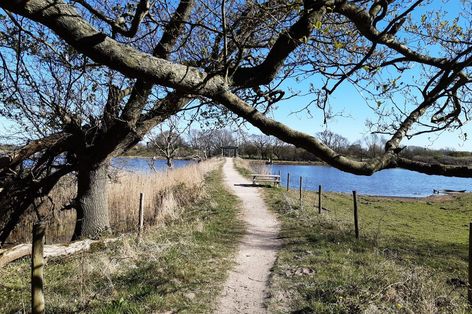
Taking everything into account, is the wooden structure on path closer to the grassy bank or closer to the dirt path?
the dirt path

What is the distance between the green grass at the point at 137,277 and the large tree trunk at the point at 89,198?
1.22m

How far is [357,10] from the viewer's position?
13.3ft

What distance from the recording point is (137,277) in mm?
5977

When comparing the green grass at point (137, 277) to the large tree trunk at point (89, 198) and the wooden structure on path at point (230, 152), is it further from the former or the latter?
the wooden structure on path at point (230, 152)

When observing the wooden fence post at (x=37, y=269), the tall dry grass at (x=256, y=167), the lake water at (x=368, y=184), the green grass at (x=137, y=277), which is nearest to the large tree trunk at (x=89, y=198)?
the green grass at (x=137, y=277)

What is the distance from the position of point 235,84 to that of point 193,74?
1351 millimetres

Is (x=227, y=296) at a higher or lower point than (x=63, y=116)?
lower

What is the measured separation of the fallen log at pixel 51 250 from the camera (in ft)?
20.7

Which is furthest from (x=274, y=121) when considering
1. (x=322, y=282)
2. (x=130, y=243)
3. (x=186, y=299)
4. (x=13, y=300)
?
(x=130, y=243)

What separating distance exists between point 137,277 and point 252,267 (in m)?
2.17

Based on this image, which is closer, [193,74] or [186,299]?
[193,74]

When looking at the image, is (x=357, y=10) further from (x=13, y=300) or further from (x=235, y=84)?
(x=13, y=300)

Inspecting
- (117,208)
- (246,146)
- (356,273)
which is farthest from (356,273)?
(246,146)

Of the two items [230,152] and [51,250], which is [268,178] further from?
[230,152]
